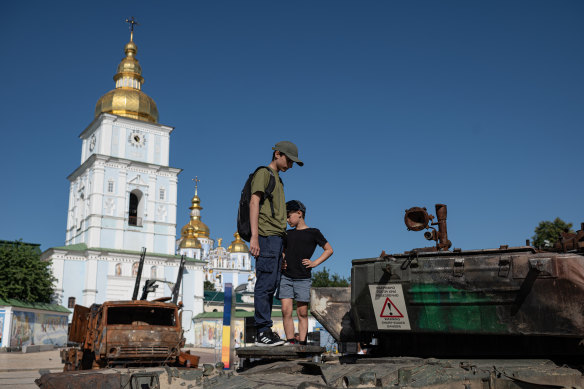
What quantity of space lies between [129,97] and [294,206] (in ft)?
155

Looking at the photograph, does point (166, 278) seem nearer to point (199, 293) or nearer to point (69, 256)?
point (199, 293)

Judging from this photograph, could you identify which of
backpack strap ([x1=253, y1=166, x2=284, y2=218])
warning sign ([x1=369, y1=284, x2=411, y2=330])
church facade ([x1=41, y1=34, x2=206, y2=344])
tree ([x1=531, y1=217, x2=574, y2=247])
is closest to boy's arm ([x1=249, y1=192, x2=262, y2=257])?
backpack strap ([x1=253, y1=166, x2=284, y2=218])

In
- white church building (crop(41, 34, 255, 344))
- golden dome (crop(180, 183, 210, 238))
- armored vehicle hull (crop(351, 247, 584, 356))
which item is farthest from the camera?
golden dome (crop(180, 183, 210, 238))

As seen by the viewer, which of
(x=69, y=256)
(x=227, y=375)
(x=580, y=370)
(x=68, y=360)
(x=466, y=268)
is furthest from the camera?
(x=69, y=256)

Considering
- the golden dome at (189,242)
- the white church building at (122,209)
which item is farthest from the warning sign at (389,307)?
the golden dome at (189,242)

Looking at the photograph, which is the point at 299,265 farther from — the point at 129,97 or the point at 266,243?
the point at 129,97

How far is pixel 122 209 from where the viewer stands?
4759 cm

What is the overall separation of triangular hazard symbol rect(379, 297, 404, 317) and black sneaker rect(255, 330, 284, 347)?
3.09 feet

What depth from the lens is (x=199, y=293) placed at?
1975 inches

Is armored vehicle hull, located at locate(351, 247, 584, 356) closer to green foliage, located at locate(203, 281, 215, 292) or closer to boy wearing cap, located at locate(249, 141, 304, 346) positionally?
boy wearing cap, located at locate(249, 141, 304, 346)

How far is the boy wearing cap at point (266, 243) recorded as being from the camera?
457 centimetres

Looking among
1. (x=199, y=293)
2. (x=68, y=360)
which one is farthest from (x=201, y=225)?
(x=68, y=360)

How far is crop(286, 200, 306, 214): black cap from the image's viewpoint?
566 centimetres

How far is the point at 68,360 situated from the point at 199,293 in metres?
32.9
